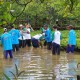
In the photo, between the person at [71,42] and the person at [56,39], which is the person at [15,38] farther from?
the person at [56,39]

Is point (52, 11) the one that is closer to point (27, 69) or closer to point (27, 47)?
point (27, 47)

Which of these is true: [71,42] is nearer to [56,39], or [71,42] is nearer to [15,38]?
[56,39]

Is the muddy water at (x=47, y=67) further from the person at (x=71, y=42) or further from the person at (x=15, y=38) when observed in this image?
the person at (x=15, y=38)

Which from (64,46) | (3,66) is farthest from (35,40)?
→ (3,66)

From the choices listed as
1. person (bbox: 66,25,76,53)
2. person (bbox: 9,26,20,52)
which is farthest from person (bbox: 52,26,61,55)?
person (bbox: 9,26,20,52)

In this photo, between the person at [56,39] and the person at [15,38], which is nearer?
the person at [56,39]

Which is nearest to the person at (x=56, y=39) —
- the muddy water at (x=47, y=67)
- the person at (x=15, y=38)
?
the muddy water at (x=47, y=67)

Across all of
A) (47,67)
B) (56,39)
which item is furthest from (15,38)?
(47,67)

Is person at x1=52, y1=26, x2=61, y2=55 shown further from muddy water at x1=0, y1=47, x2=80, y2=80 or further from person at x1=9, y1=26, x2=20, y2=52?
person at x1=9, y1=26, x2=20, y2=52

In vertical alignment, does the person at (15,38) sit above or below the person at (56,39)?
below

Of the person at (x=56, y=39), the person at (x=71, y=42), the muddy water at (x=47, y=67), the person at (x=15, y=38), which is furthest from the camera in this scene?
the person at (x=15, y=38)

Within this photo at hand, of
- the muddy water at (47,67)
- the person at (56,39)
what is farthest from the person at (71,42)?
the person at (56,39)

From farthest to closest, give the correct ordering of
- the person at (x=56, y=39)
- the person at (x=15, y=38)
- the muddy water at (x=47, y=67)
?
the person at (x=15, y=38) → the person at (x=56, y=39) → the muddy water at (x=47, y=67)

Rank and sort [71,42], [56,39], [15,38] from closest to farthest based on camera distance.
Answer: [56,39]
[71,42]
[15,38]
